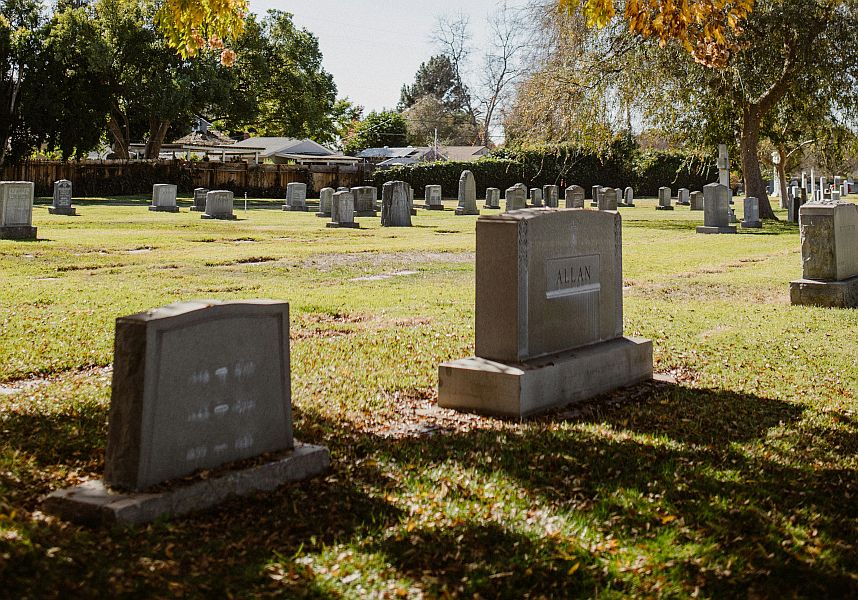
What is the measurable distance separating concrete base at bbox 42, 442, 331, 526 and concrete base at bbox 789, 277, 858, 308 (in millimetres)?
8875

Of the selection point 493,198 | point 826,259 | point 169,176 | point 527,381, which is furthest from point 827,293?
point 169,176

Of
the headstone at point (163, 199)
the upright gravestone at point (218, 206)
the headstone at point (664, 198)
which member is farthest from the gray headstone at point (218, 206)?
the headstone at point (664, 198)

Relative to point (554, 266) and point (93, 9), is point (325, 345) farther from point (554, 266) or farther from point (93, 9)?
point (93, 9)

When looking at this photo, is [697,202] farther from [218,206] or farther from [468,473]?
[468,473]

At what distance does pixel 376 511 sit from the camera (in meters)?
4.34

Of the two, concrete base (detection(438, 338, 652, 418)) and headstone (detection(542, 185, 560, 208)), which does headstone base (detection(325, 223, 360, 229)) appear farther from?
concrete base (detection(438, 338, 652, 418))

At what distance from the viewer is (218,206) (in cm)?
2853

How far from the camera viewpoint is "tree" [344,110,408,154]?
9575cm

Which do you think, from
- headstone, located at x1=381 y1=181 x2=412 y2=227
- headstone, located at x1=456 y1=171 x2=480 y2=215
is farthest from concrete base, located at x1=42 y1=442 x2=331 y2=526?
headstone, located at x1=456 y1=171 x2=480 y2=215

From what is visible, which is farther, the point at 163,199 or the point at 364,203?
the point at 364,203

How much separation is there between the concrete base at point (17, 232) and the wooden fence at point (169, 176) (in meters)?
27.2

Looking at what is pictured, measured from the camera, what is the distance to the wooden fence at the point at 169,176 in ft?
151

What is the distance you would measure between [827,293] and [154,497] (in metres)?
9.71

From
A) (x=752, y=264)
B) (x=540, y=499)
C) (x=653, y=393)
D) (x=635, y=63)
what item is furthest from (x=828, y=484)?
(x=635, y=63)
